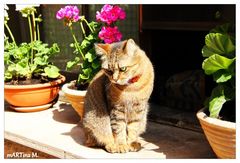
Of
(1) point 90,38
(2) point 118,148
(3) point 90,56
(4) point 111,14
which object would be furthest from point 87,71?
(2) point 118,148

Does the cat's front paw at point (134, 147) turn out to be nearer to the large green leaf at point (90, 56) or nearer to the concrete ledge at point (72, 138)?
the concrete ledge at point (72, 138)

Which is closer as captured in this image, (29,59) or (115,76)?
A: (115,76)

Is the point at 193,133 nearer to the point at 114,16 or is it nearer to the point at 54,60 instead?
the point at 114,16

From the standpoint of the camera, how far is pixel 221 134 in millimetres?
1778

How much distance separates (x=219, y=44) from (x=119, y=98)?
61 centimetres

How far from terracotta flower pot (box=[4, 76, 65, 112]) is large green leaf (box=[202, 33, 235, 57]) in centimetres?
152

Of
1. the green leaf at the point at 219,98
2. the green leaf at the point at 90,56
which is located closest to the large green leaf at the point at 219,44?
the green leaf at the point at 219,98

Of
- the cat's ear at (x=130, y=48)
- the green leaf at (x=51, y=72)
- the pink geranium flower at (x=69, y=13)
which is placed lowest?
the green leaf at (x=51, y=72)

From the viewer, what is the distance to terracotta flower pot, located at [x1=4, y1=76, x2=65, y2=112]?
2.99m

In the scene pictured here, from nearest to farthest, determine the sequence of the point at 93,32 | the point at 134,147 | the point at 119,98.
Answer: the point at 119,98 < the point at 134,147 < the point at 93,32

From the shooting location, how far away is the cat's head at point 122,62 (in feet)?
6.53

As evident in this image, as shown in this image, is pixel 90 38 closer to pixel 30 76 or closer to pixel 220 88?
pixel 30 76

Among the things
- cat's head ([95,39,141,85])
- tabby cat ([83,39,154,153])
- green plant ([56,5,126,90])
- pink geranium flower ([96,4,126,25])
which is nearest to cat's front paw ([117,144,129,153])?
tabby cat ([83,39,154,153])

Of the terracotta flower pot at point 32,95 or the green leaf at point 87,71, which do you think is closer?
the green leaf at point 87,71
